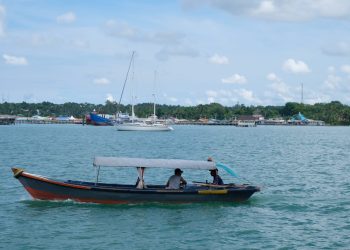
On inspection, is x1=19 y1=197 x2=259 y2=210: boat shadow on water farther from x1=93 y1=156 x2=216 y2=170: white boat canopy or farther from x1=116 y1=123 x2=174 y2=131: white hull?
x1=116 y1=123 x2=174 y2=131: white hull

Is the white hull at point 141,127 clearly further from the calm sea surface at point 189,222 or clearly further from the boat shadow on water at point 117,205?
the boat shadow on water at point 117,205

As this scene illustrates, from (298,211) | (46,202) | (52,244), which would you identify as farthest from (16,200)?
(298,211)

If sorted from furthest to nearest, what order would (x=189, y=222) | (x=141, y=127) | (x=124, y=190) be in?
(x=141, y=127), (x=124, y=190), (x=189, y=222)

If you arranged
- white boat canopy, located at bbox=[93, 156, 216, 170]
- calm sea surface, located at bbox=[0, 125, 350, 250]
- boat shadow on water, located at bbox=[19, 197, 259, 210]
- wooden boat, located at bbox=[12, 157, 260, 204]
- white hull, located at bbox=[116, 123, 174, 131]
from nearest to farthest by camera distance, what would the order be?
calm sea surface, located at bbox=[0, 125, 350, 250] → wooden boat, located at bbox=[12, 157, 260, 204] → boat shadow on water, located at bbox=[19, 197, 259, 210] → white boat canopy, located at bbox=[93, 156, 216, 170] → white hull, located at bbox=[116, 123, 174, 131]

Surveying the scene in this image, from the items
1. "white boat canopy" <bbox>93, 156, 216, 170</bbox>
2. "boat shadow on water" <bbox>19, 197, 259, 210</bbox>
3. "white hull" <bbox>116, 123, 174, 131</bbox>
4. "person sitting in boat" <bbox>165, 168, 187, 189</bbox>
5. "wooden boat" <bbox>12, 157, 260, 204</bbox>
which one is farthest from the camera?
"white hull" <bbox>116, 123, 174, 131</bbox>

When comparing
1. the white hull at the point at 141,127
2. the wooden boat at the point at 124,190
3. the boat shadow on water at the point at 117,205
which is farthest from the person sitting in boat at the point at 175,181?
the white hull at the point at 141,127

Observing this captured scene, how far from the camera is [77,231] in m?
25.3

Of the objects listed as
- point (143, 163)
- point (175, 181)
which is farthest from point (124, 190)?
point (175, 181)

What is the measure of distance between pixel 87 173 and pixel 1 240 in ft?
79.2

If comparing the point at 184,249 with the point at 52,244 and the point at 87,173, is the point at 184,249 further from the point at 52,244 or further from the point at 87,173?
the point at 87,173

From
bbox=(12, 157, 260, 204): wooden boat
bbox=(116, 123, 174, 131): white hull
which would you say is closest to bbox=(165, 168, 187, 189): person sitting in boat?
bbox=(12, 157, 260, 204): wooden boat

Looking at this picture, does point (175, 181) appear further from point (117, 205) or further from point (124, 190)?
point (117, 205)

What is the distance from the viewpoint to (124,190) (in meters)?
29.5

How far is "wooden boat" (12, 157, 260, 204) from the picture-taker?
97.0 ft
